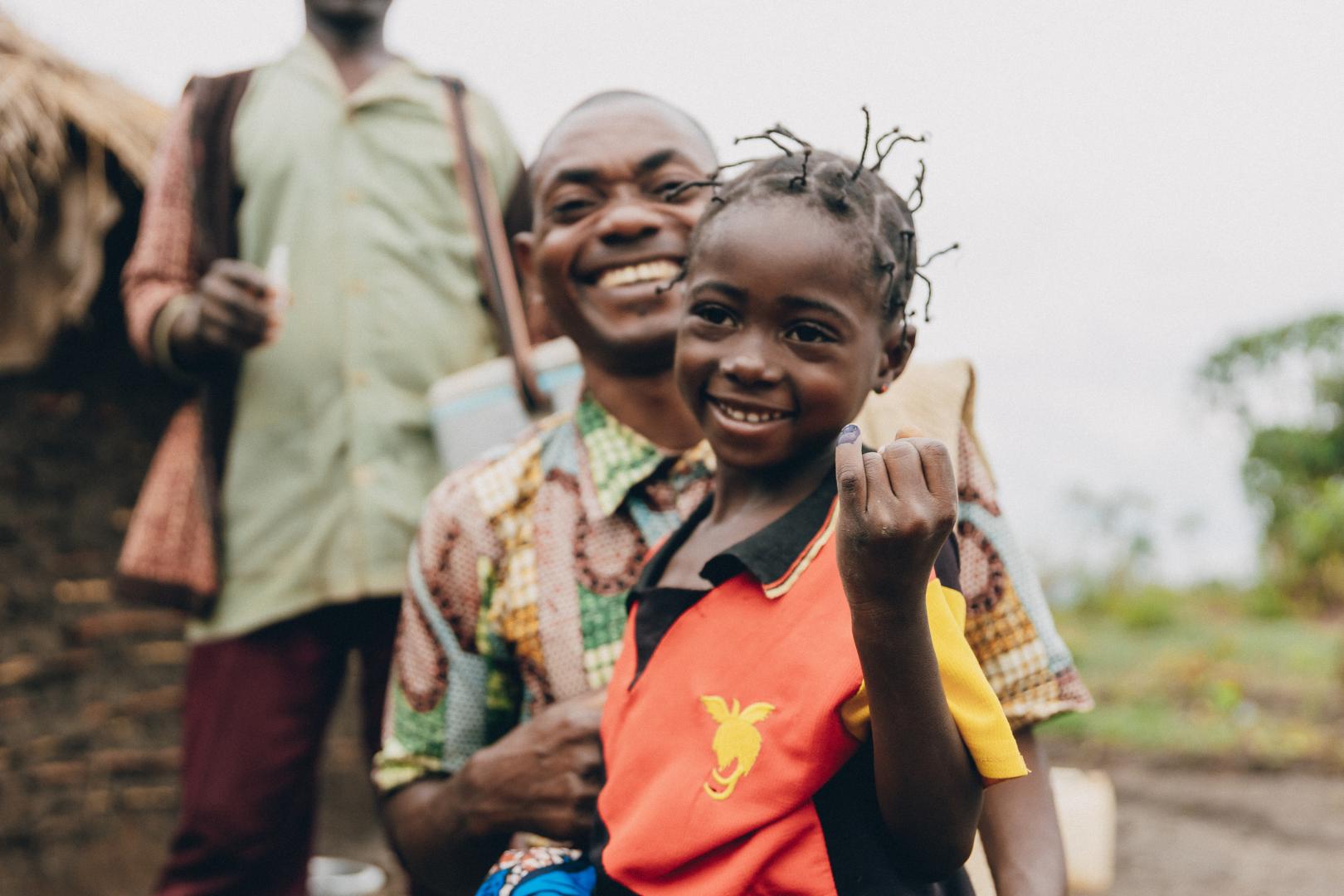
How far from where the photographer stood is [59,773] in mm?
4336

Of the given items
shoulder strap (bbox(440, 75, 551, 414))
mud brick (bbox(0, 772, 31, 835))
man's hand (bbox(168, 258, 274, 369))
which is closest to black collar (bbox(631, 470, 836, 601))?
shoulder strap (bbox(440, 75, 551, 414))

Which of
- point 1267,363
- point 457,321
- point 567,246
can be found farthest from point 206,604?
point 1267,363

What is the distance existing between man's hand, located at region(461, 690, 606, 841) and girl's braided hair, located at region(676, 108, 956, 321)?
631 millimetres

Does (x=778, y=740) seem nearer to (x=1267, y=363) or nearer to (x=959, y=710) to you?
(x=959, y=710)

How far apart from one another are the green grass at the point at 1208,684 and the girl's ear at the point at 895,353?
5529 millimetres

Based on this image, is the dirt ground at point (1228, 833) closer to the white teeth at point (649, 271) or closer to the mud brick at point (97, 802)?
the mud brick at point (97, 802)

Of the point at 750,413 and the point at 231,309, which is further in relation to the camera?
the point at 231,309

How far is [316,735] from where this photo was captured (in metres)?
2.59

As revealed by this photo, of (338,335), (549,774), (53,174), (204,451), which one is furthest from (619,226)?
(53,174)

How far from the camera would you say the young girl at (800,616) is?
1121 millimetres

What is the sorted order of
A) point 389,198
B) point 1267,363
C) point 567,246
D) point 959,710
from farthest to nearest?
1. point 1267,363
2. point 389,198
3. point 567,246
4. point 959,710

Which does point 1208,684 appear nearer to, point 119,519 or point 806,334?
point 119,519

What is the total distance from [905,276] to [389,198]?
5.25 feet

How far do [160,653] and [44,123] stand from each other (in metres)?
2.04
